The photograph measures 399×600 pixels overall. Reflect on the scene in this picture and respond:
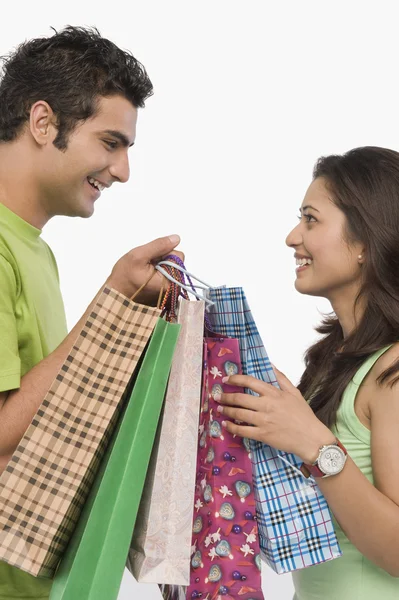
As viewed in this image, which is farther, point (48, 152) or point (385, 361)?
point (48, 152)

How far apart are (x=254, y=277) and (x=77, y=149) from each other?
1690 mm

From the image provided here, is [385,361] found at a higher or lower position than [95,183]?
lower

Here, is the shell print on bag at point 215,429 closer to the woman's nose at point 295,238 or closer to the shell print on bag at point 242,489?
the shell print on bag at point 242,489

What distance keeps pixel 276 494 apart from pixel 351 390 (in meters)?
0.33

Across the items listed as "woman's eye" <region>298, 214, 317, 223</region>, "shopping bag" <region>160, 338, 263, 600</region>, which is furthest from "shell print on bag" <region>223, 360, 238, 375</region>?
"woman's eye" <region>298, 214, 317, 223</region>

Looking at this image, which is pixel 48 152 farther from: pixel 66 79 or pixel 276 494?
pixel 276 494

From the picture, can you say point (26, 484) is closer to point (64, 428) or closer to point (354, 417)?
point (64, 428)

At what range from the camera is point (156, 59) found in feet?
11.5

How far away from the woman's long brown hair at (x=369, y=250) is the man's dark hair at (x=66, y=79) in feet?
1.80

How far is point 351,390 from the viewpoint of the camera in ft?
4.99

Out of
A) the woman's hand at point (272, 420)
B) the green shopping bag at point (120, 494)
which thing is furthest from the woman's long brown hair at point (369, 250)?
A: the green shopping bag at point (120, 494)

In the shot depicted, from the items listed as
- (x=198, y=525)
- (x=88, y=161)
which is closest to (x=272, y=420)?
(x=198, y=525)

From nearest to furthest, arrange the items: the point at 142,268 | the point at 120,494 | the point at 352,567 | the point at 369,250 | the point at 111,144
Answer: the point at 120,494 → the point at 142,268 → the point at 352,567 → the point at 369,250 → the point at 111,144

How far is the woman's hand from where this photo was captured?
1.29 meters
